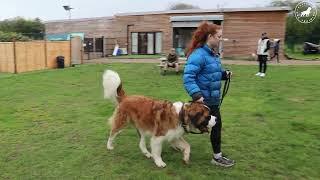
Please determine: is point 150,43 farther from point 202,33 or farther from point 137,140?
point 202,33

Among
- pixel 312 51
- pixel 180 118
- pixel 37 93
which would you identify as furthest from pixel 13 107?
pixel 312 51

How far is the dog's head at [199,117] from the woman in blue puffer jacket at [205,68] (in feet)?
0.33

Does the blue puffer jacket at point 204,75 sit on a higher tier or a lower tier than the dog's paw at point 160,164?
higher

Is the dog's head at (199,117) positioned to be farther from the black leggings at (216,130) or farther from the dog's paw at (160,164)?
the dog's paw at (160,164)

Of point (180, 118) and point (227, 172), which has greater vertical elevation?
point (180, 118)

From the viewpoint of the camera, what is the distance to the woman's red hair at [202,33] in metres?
4.98

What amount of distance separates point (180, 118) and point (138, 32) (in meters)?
31.8

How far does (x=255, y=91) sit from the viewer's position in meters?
12.5

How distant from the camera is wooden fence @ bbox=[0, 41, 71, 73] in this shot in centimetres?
2138

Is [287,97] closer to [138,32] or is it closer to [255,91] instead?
[255,91]

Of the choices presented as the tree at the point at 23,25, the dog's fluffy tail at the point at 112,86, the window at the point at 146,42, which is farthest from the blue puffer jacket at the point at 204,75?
the tree at the point at 23,25

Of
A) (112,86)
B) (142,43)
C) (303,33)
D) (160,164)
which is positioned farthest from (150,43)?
(160,164)

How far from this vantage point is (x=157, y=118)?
17.5 feet

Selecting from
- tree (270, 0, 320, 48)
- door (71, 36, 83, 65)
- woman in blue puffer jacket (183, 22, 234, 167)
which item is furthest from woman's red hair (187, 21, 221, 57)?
tree (270, 0, 320, 48)
